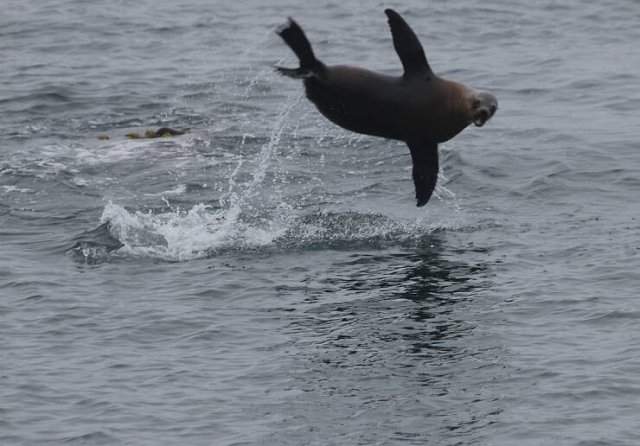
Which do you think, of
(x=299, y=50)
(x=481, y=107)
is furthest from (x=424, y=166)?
(x=299, y=50)

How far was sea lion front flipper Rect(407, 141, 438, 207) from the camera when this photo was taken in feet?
37.2

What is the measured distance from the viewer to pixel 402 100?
36.1 ft

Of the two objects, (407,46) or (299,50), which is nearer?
(299,50)

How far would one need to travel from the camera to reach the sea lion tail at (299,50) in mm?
10219

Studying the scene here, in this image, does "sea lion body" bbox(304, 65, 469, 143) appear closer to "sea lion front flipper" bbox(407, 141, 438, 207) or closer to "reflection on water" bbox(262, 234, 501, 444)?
"sea lion front flipper" bbox(407, 141, 438, 207)

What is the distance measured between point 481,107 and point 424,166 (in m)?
0.92

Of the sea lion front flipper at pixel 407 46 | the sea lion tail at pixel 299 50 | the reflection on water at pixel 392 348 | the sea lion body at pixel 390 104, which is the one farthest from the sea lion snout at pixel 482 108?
the reflection on water at pixel 392 348

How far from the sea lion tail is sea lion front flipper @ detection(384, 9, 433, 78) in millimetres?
702

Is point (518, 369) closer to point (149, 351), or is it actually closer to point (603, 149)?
point (149, 351)

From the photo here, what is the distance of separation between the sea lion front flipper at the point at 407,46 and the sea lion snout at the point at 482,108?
468 mm

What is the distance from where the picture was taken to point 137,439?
11164 millimetres

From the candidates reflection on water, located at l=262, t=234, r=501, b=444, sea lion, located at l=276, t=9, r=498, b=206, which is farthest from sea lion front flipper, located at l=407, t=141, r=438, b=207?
reflection on water, located at l=262, t=234, r=501, b=444

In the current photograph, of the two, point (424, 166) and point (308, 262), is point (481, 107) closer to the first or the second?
point (424, 166)

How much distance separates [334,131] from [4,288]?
7726 mm
